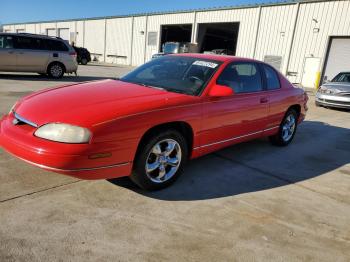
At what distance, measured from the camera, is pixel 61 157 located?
280 centimetres

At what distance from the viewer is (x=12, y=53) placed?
39.9ft

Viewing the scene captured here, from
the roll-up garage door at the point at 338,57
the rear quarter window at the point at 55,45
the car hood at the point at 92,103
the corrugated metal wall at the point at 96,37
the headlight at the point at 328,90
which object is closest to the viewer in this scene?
the car hood at the point at 92,103

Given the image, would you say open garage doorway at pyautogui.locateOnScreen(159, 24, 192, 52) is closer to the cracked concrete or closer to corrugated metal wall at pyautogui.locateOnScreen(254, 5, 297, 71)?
corrugated metal wall at pyautogui.locateOnScreen(254, 5, 297, 71)

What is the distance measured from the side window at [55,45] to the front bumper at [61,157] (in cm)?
1103

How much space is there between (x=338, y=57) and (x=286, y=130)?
16.4m

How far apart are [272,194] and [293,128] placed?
104 inches

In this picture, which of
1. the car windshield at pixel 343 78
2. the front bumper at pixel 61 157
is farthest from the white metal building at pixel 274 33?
the front bumper at pixel 61 157

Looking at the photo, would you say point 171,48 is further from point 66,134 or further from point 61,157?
point 61,157

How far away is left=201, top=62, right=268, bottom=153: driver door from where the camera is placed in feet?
13.0

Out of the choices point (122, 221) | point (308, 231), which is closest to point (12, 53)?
point (122, 221)

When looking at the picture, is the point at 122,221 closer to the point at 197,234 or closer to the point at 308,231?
the point at 197,234

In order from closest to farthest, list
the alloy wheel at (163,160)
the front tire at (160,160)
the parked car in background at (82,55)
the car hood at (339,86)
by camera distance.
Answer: the front tire at (160,160) → the alloy wheel at (163,160) → the car hood at (339,86) → the parked car in background at (82,55)

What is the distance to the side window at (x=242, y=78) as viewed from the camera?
4.25m

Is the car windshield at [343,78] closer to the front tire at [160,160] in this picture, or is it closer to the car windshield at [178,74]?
the car windshield at [178,74]
